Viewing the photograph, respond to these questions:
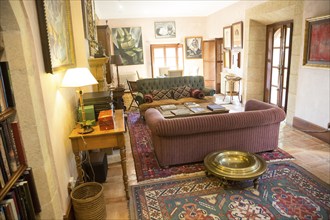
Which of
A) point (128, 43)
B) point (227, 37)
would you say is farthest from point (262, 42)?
point (128, 43)

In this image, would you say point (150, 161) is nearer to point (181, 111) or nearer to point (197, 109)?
point (181, 111)

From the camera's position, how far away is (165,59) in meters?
9.75

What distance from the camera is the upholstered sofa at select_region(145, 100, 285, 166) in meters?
2.90

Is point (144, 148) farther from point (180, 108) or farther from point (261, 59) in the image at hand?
point (261, 59)

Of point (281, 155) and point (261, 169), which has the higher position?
point (261, 169)

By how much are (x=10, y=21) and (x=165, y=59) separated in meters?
8.56

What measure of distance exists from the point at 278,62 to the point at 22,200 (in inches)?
233

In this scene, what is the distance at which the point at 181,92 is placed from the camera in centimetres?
569

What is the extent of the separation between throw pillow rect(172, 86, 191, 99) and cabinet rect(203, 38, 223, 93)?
331cm

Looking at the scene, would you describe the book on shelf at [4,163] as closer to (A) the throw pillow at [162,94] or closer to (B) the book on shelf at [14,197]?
(B) the book on shelf at [14,197]

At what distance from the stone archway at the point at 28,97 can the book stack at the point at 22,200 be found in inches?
5.0

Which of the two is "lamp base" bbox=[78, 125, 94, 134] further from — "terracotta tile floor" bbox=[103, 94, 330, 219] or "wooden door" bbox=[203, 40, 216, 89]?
"wooden door" bbox=[203, 40, 216, 89]

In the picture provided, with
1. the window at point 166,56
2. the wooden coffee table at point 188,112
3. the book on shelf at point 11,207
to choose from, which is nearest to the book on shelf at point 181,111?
the wooden coffee table at point 188,112

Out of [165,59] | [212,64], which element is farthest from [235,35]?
[165,59]
